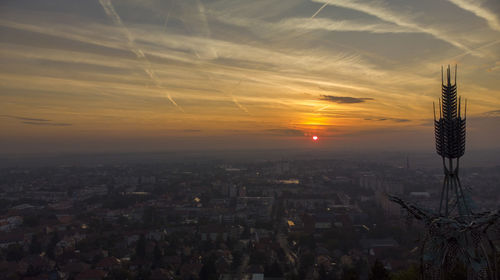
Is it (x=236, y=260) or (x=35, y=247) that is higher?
(x=236, y=260)

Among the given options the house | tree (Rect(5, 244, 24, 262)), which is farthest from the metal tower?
tree (Rect(5, 244, 24, 262))

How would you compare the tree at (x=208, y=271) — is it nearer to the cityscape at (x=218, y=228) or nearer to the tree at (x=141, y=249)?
the cityscape at (x=218, y=228)

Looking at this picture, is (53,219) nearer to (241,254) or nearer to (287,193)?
(241,254)

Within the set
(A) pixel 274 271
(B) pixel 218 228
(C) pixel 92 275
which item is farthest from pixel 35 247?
(A) pixel 274 271

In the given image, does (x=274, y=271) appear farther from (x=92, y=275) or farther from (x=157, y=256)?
(x=92, y=275)

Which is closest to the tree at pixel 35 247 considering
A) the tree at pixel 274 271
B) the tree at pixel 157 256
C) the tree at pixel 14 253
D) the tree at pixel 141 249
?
the tree at pixel 14 253

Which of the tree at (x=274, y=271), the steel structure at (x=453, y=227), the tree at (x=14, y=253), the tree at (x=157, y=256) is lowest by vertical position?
the tree at (x=14, y=253)

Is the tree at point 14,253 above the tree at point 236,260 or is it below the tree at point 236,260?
below

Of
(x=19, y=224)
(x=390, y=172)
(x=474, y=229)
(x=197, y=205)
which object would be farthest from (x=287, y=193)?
(x=474, y=229)
